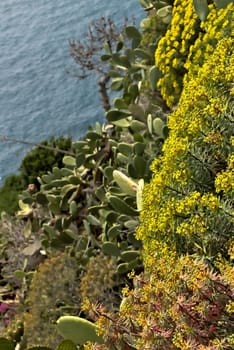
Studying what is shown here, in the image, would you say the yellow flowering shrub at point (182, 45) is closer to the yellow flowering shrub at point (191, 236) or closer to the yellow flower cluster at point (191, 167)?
the yellow flowering shrub at point (191, 236)

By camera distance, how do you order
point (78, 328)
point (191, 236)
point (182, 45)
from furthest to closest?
1. point (182, 45)
2. point (78, 328)
3. point (191, 236)

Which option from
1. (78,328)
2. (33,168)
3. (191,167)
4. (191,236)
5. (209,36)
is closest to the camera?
(191,236)

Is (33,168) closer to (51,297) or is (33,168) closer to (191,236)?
(51,297)

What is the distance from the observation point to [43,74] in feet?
27.6

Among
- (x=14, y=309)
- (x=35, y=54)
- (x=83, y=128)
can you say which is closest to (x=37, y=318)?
(x=14, y=309)

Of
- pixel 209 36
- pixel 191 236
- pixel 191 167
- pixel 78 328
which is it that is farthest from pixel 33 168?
pixel 191 236

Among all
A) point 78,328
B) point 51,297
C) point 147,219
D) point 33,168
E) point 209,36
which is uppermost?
point 209,36

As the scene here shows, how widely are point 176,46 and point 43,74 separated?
5019 millimetres

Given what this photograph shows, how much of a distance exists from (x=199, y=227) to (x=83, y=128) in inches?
225

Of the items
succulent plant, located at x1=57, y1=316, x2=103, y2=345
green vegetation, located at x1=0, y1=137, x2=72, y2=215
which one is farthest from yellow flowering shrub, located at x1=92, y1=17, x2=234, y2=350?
green vegetation, located at x1=0, y1=137, x2=72, y2=215

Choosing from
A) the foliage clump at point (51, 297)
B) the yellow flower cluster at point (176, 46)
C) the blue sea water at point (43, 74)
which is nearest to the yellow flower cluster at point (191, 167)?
the yellow flower cluster at point (176, 46)

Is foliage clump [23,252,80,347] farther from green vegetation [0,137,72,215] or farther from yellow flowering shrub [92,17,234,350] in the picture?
green vegetation [0,137,72,215]

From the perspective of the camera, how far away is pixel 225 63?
7.83 ft

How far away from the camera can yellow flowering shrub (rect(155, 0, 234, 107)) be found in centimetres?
327
